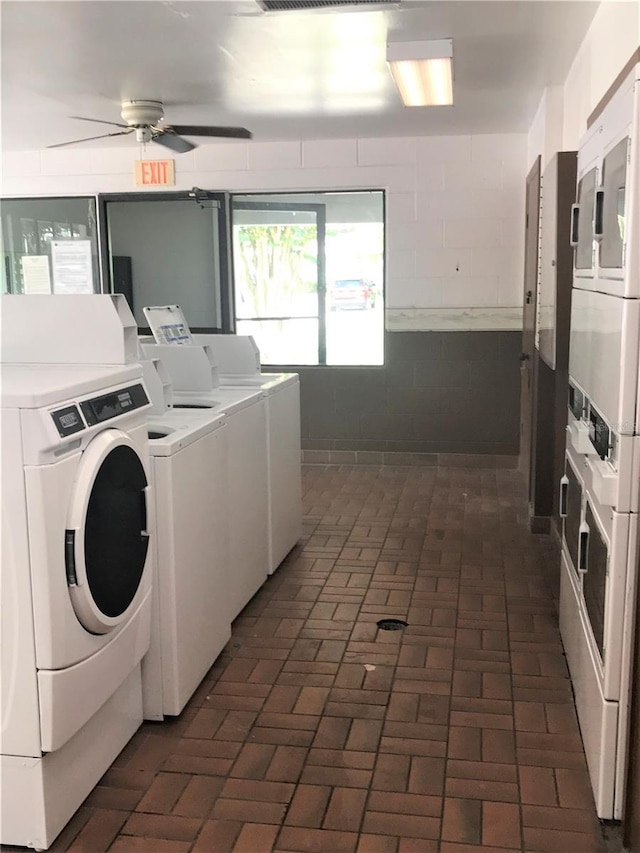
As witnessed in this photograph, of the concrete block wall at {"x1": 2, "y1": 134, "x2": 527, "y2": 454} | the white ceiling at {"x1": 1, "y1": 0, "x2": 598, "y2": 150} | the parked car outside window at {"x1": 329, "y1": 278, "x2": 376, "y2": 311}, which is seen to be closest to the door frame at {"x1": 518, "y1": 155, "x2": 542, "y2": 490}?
the concrete block wall at {"x1": 2, "y1": 134, "x2": 527, "y2": 454}

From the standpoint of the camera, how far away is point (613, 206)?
2213 mm

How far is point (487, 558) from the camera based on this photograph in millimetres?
4398

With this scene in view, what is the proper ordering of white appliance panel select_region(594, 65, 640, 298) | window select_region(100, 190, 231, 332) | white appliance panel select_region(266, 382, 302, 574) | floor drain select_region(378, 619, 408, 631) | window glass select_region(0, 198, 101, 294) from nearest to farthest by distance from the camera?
white appliance panel select_region(594, 65, 640, 298) < floor drain select_region(378, 619, 408, 631) < white appliance panel select_region(266, 382, 302, 574) < window select_region(100, 190, 231, 332) < window glass select_region(0, 198, 101, 294)

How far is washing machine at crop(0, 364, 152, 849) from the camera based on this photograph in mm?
2014

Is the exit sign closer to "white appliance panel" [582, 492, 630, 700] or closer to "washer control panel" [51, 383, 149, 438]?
"washer control panel" [51, 383, 149, 438]

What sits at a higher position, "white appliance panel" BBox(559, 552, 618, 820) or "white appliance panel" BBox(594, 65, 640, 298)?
"white appliance panel" BBox(594, 65, 640, 298)

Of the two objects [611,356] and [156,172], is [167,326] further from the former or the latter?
[156,172]

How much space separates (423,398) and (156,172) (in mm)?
2830

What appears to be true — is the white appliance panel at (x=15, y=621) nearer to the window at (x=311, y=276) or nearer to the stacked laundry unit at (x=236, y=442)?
the stacked laundry unit at (x=236, y=442)

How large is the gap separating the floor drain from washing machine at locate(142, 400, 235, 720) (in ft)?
2.43

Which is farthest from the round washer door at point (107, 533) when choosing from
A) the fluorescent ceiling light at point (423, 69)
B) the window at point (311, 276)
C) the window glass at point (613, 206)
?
the window at point (311, 276)

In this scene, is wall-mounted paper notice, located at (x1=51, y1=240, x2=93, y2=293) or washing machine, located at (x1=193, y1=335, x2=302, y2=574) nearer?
washing machine, located at (x1=193, y1=335, x2=302, y2=574)

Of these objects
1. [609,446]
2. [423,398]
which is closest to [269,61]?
[609,446]

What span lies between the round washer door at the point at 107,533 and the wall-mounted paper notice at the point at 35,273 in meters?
5.19
